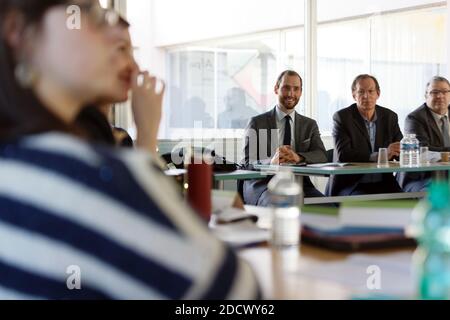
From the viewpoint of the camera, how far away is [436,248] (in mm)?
Answer: 804

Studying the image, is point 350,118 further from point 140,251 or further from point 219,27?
point 140,251

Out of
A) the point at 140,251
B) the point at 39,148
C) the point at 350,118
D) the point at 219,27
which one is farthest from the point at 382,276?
the point at 219,27

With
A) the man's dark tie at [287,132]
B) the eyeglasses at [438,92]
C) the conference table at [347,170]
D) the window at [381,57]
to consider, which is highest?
the window at [381,57]

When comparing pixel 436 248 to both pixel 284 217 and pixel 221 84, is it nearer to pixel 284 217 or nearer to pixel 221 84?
pixel 284 217

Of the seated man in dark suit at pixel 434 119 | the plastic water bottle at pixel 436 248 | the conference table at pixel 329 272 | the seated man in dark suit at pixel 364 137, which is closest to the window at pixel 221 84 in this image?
the seated man in dark suit at pixel 364 137

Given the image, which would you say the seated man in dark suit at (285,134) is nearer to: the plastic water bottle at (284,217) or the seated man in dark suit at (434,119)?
the seated man in dark suit at (434,119)

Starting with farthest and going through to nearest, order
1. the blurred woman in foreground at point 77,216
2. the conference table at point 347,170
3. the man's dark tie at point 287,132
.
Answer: the man's dark tie at point 287,132, the conference table at point 347,170, the blurred woman in foreground at point 77,216

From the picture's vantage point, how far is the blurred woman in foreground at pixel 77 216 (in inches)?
26.8

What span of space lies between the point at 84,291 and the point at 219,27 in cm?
578

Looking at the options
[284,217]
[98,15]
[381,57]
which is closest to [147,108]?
[284,217]

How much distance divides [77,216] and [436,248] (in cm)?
46

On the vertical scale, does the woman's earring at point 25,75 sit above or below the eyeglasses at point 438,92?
below

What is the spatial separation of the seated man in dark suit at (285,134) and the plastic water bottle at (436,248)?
3384 mm

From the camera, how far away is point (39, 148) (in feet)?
2.29
